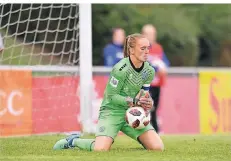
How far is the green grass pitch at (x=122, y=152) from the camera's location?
33.0ft

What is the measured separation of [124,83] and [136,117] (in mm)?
443

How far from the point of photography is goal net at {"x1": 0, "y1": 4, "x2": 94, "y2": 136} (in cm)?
1475

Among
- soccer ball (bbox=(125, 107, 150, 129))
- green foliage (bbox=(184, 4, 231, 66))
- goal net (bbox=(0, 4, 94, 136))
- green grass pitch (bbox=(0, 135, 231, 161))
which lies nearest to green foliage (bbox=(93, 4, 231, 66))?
green foliage (bbox=(184, 4, 231, 66))

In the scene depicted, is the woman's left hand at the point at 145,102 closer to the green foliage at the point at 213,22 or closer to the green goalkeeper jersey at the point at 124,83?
the green goalkeeper jersey at the point at 124,83

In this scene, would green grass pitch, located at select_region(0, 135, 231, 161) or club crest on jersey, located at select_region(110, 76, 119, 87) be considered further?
club crest on jersey, located at select_region(110, 76, 119, 87)

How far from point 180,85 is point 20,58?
442cm

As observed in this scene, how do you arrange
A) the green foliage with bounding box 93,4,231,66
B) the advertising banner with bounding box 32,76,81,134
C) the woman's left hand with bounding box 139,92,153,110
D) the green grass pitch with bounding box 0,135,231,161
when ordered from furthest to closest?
the green foliage with bounding box 93,4,231,66 → the advertising banner with bounding box 32,76,81,134 → the woman's left hand with bounding box 139,92,153,110 → the green grass pitch with bounding box 0,135,231,161

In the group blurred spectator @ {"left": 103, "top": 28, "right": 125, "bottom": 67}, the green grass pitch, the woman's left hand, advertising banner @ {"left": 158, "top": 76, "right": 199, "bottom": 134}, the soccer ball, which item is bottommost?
advertising banner @ {"left": 158, "top": 76, "right": 199, "bottom": 134}

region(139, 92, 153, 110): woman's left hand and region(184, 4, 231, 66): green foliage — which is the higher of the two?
region(139, 92, 153, 110): woman's left hand

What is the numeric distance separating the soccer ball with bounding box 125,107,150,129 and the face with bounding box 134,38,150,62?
0.57 metres

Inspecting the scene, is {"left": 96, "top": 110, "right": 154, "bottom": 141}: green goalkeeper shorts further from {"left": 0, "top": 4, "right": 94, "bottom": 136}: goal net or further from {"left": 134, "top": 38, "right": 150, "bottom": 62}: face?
{"left": 0, "top": 4, "right": 94, "bottom": 136}: goal net

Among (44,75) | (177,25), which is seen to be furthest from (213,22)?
(44,75)

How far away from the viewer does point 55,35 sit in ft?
51.5

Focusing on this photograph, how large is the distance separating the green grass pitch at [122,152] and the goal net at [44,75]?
1988 mm
